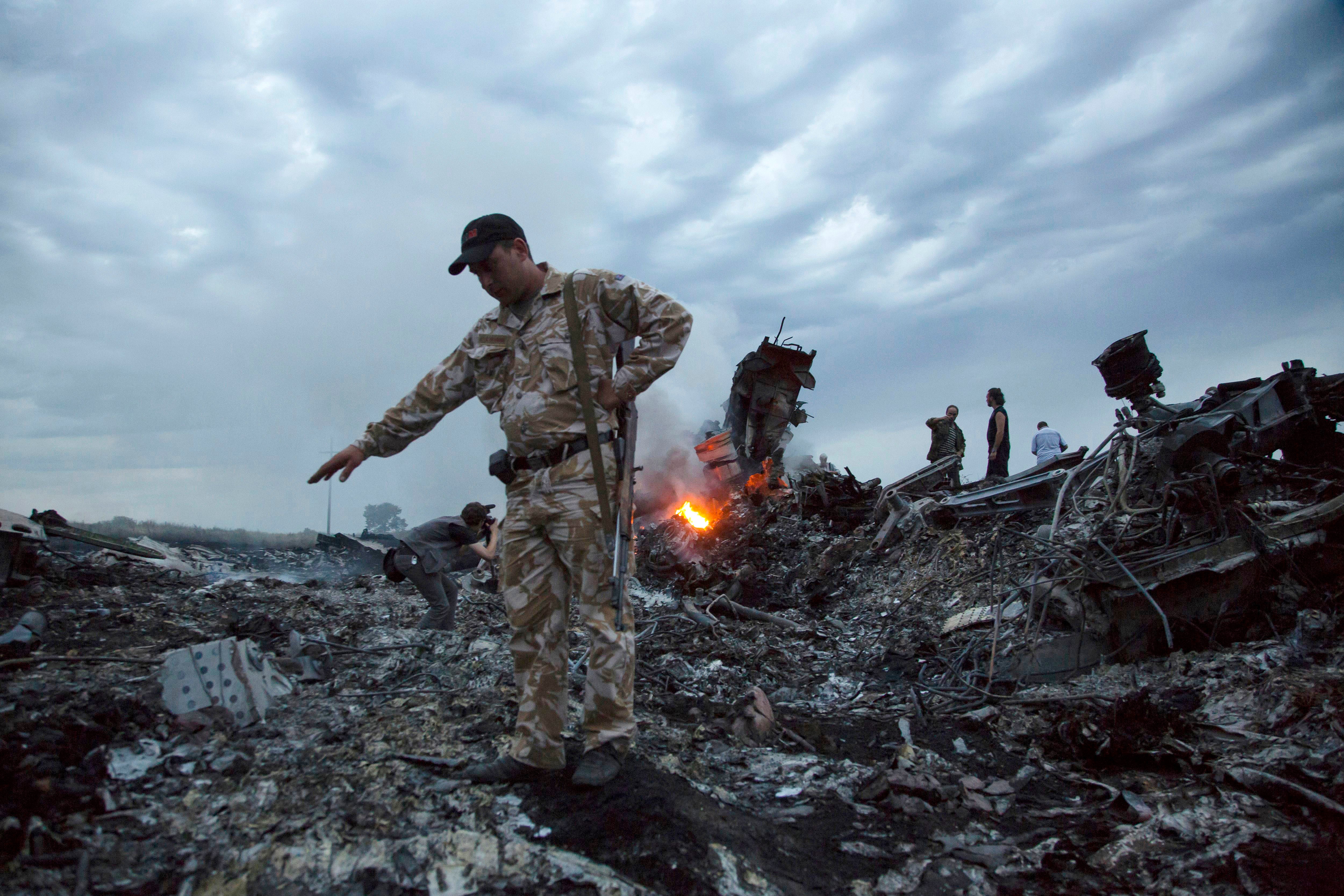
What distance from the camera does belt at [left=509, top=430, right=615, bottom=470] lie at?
252 centimetres

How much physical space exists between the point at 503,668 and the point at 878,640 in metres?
3.60

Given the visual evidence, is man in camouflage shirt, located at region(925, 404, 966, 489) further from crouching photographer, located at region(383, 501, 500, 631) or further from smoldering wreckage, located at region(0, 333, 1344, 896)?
crouching photographer, located at region(383, 501, 500, 631)

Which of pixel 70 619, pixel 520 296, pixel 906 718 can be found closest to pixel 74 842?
pixel 520 296

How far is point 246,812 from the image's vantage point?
6.95 ft

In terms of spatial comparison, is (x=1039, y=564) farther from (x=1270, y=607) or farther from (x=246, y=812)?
(x=246, y=812)

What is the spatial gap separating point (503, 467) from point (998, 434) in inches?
356

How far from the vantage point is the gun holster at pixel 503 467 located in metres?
2.59

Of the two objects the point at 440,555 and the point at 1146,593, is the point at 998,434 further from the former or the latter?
the point at 440,555

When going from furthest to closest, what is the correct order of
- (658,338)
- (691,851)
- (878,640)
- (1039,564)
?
(878,640) < (1039,564) < (658,338) < (691,851)

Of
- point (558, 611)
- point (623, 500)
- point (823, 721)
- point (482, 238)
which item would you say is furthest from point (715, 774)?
point (482, 238)

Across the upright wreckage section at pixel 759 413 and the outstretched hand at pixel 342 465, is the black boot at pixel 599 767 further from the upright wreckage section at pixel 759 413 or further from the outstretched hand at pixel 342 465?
the upright wreckage section at pixel 759 413

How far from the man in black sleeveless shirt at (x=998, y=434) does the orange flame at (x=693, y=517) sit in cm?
494

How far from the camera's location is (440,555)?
5.57 metres

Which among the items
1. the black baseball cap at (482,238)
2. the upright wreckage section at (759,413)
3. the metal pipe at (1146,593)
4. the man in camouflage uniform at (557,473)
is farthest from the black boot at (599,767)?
the upright wreckage section at (759,413)
